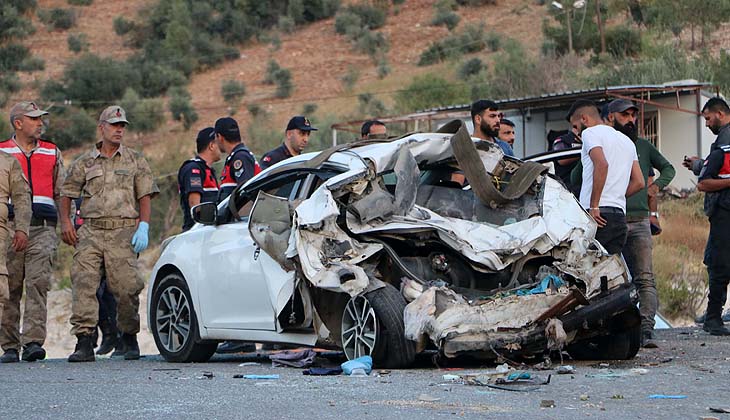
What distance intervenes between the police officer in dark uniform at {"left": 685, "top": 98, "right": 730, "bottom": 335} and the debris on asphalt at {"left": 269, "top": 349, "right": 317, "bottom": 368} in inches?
158

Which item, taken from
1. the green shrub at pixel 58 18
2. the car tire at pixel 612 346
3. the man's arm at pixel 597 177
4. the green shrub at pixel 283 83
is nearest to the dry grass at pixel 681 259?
the man's arm at pixel 597 177

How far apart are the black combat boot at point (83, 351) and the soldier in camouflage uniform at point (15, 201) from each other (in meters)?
0.73

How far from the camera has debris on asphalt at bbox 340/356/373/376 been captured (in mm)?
8186

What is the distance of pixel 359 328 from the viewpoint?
8578mm

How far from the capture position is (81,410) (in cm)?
645

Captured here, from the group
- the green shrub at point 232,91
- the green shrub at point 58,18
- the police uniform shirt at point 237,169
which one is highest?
the green shrub at point 58,18

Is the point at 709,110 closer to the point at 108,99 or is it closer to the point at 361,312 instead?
the point at 361,312

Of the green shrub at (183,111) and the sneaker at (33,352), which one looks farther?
the green shrub at (183,111)

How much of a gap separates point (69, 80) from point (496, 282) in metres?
48.6

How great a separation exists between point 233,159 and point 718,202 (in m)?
4.48

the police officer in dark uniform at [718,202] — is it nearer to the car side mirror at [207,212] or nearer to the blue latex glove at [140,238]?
the car side mirror at [207,212]

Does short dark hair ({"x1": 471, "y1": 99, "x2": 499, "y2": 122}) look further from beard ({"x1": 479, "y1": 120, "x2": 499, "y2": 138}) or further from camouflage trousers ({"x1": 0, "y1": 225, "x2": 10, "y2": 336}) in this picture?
camouflage trousers ({"x1": 0, "y1": 225, "x2": 10, "y2": 336})

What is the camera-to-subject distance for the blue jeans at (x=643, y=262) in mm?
10602

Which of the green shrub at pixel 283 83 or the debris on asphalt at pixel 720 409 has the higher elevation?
the green shrub at pixel 283 83
